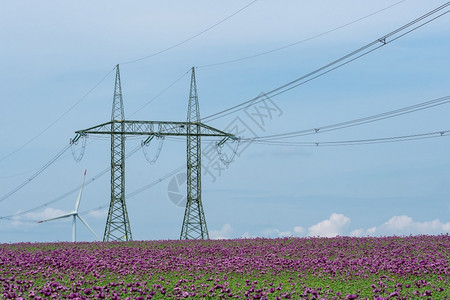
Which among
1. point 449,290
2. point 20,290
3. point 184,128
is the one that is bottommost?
point 449,290

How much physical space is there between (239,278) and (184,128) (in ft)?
89.7

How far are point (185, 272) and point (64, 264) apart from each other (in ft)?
15.8

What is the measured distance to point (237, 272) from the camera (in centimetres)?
1966

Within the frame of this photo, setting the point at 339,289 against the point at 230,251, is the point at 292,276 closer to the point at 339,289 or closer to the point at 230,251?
the point at 339,289

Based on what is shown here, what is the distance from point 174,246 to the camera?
91.4 ft

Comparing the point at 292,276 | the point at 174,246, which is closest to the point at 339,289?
the point at 292,276

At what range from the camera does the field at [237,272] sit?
14.8 meters

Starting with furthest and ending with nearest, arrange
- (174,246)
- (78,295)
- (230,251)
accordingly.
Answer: (174,246)
(230,251)
(78,295)

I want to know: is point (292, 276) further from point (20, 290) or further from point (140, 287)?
point (20, 290)

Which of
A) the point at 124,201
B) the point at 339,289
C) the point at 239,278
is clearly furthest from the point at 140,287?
the point at 124,201

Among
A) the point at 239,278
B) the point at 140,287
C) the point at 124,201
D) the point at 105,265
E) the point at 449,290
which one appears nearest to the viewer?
the point at 140,287

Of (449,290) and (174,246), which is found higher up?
(174,246)

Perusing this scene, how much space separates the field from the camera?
14.8 metres

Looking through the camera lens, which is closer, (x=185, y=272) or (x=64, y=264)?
(x=185, y=272)
